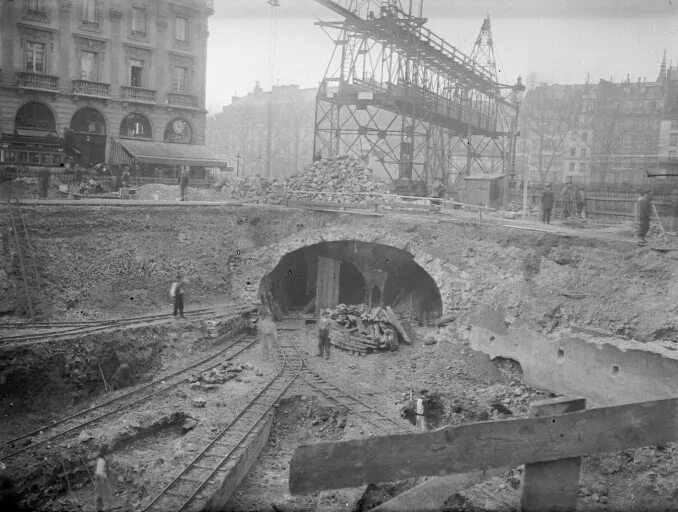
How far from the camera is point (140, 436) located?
12.1 m

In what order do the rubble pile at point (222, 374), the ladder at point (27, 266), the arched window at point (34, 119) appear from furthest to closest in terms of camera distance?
the arched window at point (34, 119)
the ladder at point (27, 266)
the rubble pile at point (222, 374)

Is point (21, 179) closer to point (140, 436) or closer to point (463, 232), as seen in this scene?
point (140, 436)

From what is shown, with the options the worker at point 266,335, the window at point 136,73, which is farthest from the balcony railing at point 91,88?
the worker at point 266,335

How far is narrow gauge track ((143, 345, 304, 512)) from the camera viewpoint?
9438mm

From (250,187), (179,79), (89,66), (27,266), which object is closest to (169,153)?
(179,79)

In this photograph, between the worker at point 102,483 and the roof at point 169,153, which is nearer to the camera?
the worker at point 102,483

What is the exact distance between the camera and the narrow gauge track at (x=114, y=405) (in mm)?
11109

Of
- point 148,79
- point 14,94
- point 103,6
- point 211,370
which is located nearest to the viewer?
point 211,370

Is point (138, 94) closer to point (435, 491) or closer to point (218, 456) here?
point (218, 456)

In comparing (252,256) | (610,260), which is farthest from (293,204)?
(610,260)

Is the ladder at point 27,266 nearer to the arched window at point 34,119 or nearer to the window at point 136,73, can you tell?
the arched window at point 34,119

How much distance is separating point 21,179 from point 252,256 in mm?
10454

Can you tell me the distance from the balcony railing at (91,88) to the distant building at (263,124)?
24638mm

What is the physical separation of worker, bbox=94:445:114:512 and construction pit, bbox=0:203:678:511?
22.0 inches
